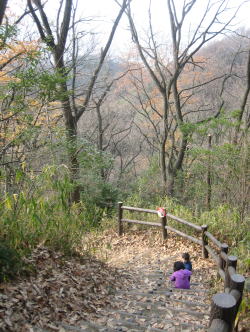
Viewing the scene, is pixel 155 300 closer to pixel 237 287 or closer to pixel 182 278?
pixel 182 278

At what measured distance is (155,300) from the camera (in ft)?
15.4

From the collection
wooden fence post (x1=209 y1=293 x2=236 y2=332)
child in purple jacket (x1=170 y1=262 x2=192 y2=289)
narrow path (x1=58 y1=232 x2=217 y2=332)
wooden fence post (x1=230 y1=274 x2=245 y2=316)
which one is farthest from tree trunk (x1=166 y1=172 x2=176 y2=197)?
wooden fence post (x1=209 y1=293 x2=236 y2=332)

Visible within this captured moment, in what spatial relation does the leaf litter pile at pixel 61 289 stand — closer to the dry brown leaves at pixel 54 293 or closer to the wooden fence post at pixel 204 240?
the dry brown leaves at pixel 54 293

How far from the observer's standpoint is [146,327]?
12.0ft

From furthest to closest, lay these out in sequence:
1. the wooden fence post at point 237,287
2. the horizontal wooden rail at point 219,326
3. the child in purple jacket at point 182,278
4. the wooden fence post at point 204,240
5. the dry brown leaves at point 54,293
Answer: the wooden fence post at point 204,240
the child in purple jacket at point 182,278
the dry brown leaves at point 54,293
the wooden fence post at point 237,287
the horizontal wooden rail at point 219,326

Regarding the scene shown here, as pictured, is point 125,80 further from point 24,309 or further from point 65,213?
point 24,309

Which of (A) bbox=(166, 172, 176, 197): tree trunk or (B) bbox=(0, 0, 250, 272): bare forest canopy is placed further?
(A) bbox=(166, 172, 176, 197): tree trunk

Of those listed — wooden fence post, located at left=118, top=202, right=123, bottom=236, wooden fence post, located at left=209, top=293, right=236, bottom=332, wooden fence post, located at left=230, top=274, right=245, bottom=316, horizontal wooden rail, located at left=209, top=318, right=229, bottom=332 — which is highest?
wooden fence post, located at left=209, top=293, right=236, bottom=332

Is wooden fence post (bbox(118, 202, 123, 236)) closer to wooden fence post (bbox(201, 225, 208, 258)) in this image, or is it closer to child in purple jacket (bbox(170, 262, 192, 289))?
wooden fence post (bbox(201, 225, 208, 258))

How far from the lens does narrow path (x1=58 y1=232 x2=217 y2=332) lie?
12.2 feet

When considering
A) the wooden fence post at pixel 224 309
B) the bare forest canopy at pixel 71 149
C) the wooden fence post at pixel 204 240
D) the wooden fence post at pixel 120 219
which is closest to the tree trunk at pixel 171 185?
the bare forest canopy at pixel 71 149

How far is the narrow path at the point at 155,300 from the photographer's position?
3.71m

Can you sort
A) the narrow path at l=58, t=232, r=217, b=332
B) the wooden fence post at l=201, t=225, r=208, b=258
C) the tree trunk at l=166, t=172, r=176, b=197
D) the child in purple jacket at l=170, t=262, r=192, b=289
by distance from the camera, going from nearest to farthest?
the narrow path at l=58, t=232, r=217, b=332, the child in purple jacket at l=170, t=262, r=192, b=289, the wooden fence post at l=201, t=225, r=208, b=258, the tree trunk at l=166, t=172, r=176, b=197

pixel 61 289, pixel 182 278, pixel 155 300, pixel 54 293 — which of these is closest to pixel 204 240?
pixel 182 278
